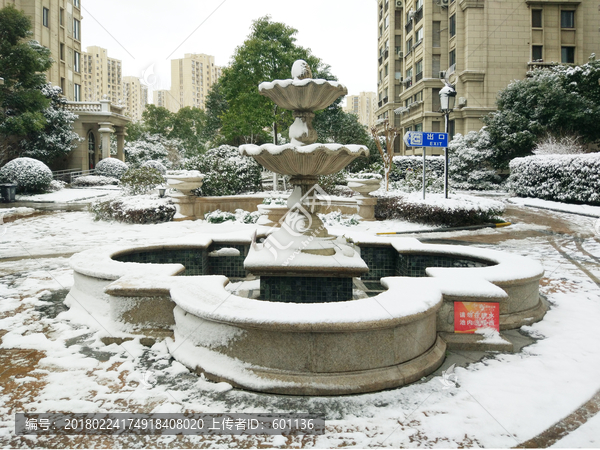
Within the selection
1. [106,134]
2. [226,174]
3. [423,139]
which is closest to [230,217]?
[226,174]

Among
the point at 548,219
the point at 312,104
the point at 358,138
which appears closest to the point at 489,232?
the point at 548,219

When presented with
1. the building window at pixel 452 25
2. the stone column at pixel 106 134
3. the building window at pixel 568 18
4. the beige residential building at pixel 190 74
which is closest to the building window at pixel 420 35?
the building window at pixel 452 25

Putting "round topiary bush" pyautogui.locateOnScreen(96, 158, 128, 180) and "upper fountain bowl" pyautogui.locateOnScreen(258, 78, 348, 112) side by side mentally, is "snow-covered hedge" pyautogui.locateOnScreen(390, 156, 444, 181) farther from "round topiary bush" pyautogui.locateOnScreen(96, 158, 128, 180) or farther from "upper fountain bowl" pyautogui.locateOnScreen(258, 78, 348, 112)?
"upper fountain bowl" pyautogui.locateOnScreen(258, 78, 348, 112)

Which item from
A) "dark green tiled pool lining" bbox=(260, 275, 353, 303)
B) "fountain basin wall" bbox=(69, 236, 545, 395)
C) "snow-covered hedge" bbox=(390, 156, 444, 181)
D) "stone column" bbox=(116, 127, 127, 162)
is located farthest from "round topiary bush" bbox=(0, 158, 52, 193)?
"dark green tiled pool lining" bbox=(260, 275, 353, 303)

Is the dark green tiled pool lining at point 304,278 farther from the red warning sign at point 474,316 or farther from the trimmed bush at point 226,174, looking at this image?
the trimmed bush at point 226,174

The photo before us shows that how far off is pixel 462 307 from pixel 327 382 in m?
1.86

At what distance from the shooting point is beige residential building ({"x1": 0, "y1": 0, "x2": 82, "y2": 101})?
113ft

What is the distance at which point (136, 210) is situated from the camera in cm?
1481

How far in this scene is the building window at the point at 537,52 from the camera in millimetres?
32906

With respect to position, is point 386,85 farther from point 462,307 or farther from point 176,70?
point 462,307

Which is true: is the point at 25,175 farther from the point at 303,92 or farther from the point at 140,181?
the point at 303,92

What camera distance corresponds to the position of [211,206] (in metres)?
16.2

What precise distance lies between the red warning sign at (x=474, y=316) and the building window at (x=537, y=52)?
114 feet
